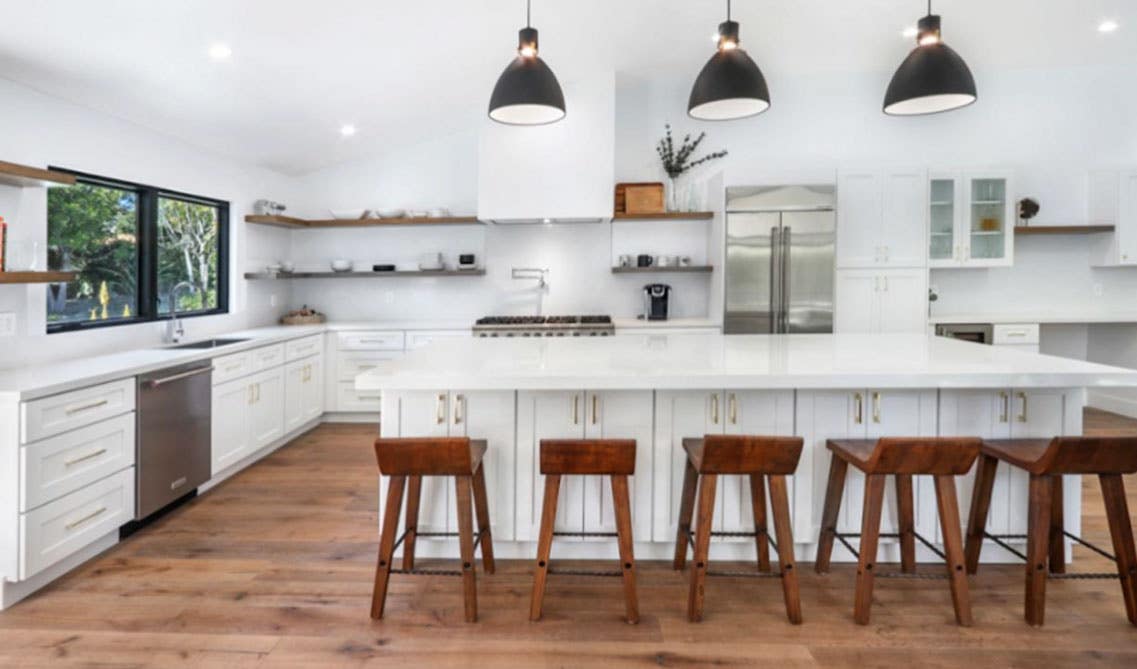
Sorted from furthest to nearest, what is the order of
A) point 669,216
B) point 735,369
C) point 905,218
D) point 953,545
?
point 669,216
point 905,218
point 735,369
point 953,545

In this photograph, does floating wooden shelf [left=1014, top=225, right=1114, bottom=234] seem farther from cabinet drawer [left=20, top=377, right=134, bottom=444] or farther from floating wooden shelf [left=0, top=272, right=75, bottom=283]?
floating wooden shelf [left=0, top=272, right=75, bottom=283]

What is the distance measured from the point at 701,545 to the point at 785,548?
29 cm

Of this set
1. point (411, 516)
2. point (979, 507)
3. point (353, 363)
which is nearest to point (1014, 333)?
point (979, 507)

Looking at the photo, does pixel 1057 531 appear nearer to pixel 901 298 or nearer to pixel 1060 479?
pixel 1060 479

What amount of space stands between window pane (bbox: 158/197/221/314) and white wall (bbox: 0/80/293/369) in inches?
5.7

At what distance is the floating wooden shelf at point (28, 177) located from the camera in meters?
2.60

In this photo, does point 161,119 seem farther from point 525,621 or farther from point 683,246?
point 683,246

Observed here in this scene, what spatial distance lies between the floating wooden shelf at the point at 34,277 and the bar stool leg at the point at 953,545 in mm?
3752

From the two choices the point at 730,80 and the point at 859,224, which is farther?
the point at 859,224

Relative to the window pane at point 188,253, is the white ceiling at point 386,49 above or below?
above

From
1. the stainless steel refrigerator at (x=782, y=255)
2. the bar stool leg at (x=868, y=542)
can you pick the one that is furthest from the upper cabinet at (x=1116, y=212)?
the bar stool leg at (x=868, y=542)

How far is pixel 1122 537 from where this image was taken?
2.16m

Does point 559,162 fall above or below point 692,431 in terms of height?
above

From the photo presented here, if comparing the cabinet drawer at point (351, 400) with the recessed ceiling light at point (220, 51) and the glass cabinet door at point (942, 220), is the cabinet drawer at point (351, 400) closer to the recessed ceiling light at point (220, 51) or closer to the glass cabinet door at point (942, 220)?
the recessed ceiling light at point (220, 51)
